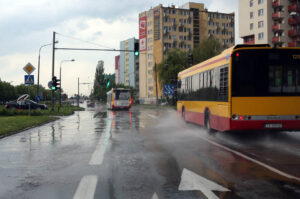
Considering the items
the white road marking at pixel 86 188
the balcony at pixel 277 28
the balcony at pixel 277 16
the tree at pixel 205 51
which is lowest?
the white road marking at pixel 86 188

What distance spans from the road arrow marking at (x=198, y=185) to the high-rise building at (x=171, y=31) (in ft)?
333

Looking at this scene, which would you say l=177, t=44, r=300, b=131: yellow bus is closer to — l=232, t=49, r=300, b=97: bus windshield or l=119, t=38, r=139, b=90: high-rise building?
l=232, t=49, r=300, b=97: bus windshield

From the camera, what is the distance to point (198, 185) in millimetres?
5848

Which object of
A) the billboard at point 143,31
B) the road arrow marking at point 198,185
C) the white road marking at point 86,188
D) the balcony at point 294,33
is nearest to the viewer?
the white road marking at point 86,188

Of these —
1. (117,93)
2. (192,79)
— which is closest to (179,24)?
(117,93)

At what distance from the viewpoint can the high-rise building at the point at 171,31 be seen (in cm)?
11225

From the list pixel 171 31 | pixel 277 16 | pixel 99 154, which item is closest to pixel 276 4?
pixel 277 16

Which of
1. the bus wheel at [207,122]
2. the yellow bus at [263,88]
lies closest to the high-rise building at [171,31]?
the bus wheel at [207,122]

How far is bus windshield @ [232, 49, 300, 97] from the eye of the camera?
1104 cm

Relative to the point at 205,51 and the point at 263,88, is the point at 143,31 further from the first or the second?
the point at 263,88

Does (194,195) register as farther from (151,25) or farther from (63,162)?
(151,25)

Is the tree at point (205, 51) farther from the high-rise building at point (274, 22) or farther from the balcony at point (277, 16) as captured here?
the balcony at point (277, 16)

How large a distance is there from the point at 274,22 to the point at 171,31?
142ft

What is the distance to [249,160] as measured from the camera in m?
8.24
